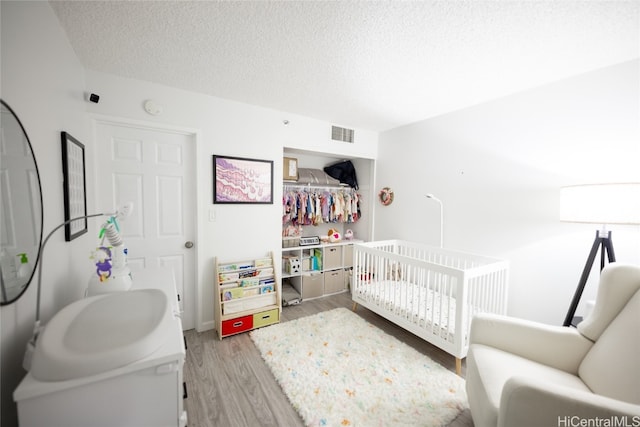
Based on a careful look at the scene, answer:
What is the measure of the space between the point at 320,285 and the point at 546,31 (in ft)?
10.1

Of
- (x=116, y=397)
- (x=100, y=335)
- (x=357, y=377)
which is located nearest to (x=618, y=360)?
(x=357, y=377)

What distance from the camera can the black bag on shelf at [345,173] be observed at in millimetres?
3768

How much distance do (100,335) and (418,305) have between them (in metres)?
2.11

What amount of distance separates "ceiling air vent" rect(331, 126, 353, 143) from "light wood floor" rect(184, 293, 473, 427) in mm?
2314

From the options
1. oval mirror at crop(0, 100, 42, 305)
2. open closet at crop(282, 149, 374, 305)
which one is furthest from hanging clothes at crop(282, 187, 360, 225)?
oval mirror at crop(0, 100, 42, 305)

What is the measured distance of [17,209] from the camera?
851mm

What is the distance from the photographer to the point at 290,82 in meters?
2.03

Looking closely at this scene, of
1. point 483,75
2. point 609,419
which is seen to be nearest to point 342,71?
point 483,75

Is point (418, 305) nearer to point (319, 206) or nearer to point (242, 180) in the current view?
point (319, 206)

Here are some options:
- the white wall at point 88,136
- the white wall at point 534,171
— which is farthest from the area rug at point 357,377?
the white wall at point 534,171

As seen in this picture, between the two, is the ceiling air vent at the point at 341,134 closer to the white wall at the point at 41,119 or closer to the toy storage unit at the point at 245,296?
the toy storage unit at the point at 245,296

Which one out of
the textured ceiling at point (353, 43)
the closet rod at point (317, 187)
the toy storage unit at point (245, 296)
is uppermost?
the textured ceiling at point (353, 43)

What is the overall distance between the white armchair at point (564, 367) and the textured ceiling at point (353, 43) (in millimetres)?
1363

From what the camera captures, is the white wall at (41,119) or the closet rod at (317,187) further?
the closet rod at (317,187)
